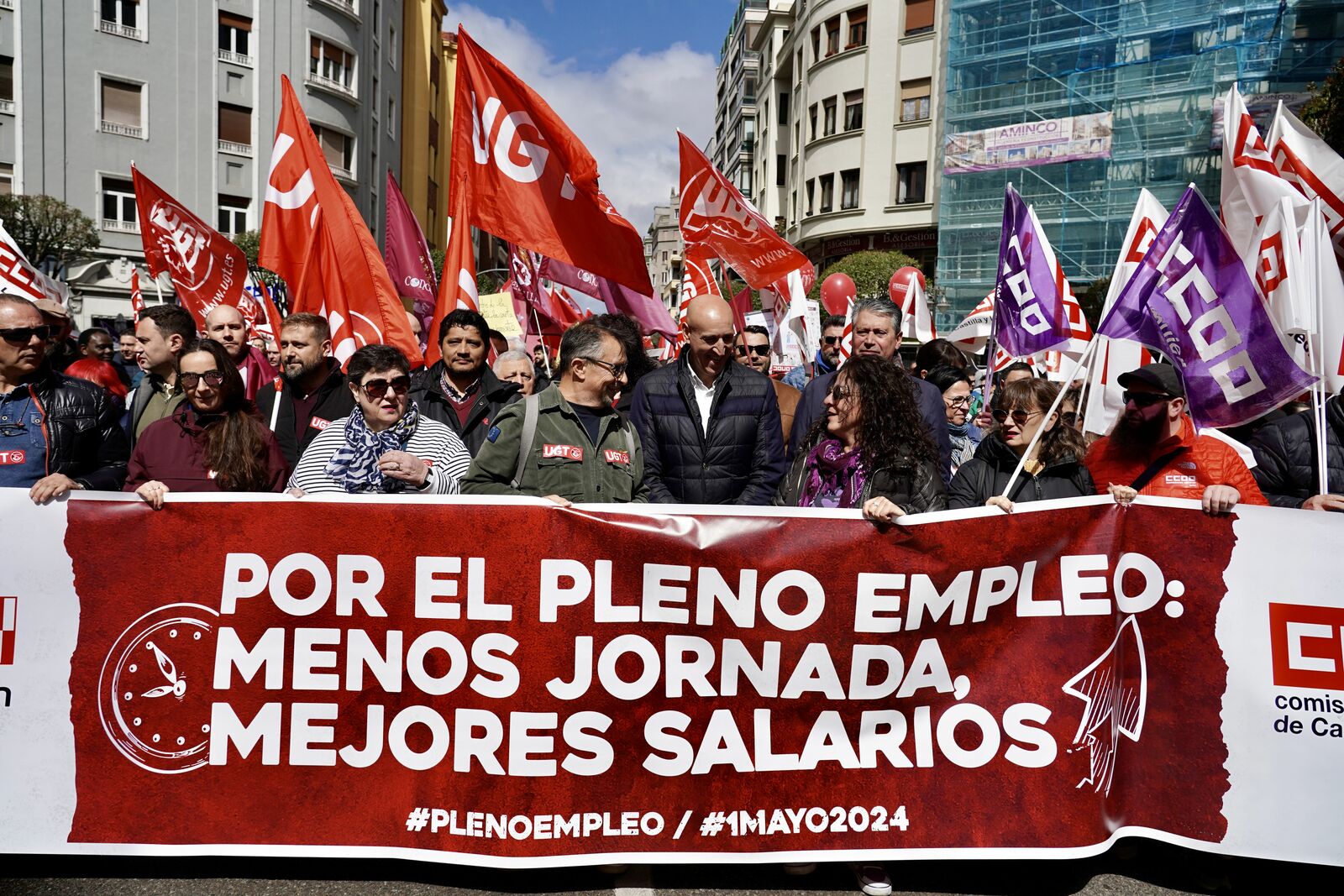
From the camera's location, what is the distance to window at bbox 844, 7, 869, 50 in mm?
40562

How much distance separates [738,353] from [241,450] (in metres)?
4.62

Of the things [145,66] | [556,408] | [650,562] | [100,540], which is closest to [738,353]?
[556,408]

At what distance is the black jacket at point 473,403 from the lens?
499 cm

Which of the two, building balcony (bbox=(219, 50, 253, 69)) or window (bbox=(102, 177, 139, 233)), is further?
building balcony (bbox=(219, 50, 253, 69))

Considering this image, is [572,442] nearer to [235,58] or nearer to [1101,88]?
[235,58]

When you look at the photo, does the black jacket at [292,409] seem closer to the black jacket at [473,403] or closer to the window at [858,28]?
the black jacket at [473,403]

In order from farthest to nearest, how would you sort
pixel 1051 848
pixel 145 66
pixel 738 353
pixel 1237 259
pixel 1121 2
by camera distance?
pixel 1121 2 < pixel 145 66 < pixel 738 353 < pixel 1237 259 < pixel 1051 848

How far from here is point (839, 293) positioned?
13.9m

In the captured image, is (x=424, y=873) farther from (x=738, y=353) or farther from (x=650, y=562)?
(x=738, y=353)

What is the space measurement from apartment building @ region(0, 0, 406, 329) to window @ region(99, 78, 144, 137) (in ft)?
0.11

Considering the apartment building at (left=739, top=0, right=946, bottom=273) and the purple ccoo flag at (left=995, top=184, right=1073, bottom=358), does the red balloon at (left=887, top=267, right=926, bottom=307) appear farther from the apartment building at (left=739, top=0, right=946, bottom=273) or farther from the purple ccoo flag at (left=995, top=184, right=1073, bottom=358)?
the apartment building at (left=739, top=0, right=946, bottom=273)

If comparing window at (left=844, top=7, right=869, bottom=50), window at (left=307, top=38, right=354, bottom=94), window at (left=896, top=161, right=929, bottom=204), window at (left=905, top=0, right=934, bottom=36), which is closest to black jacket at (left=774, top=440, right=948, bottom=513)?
window at (left=307, top=38, right=354, bottom=94)

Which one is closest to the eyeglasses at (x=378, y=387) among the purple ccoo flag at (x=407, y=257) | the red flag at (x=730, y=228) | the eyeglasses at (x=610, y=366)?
the eyeglasses at (x=610, y=366)

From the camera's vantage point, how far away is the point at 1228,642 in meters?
3.33
